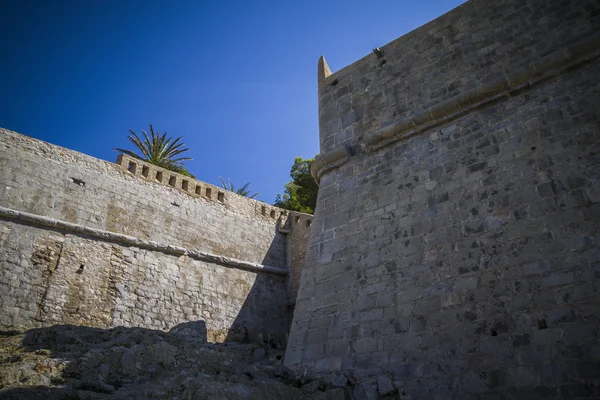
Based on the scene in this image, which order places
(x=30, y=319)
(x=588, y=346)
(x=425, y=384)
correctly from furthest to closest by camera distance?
(x=30, y=319) < (x=425, y=384) < (x=588, y=346)

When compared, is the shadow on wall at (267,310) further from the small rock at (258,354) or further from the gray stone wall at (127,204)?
the small rock at (258,354)

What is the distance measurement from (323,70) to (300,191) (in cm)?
1178

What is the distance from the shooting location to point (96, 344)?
496cm

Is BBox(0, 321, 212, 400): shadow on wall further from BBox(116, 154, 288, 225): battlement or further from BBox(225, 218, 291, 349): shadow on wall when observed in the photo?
BBox(116, 154, 288, 225): battlement

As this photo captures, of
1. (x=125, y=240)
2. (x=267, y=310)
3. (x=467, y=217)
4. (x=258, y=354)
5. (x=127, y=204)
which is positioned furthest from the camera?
(x=267, y=310)

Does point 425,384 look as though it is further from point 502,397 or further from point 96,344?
point 96,344

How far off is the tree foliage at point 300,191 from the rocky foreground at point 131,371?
13.5 metres

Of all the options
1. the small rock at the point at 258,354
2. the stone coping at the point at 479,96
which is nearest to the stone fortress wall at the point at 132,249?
the small rock at the point at 258,354

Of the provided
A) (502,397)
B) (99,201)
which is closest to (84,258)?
(99,201)

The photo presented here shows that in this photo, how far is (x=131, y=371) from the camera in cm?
413

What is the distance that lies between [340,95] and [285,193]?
13042 mm

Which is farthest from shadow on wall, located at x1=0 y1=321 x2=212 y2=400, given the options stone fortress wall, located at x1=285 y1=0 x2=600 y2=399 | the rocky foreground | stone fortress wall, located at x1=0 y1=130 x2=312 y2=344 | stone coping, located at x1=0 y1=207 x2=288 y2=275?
stone coping, located at x1=0 y1=207 x2=288 y2=275

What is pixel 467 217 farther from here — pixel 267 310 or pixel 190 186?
pixel 190 186

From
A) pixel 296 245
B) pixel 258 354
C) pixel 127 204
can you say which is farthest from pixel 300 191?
pixel 258 354
